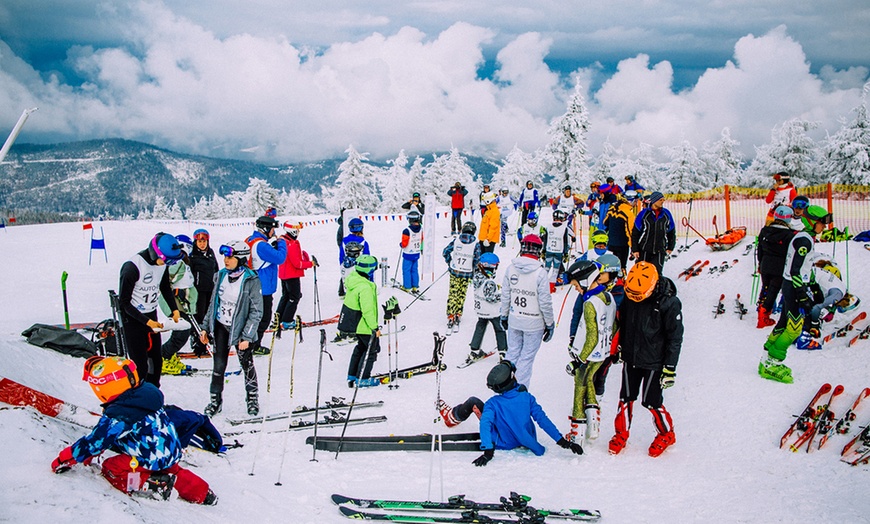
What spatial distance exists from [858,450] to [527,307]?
3.60 m

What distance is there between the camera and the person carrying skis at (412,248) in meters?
13.2

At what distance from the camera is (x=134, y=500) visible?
3643mm

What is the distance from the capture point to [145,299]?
6242 mm

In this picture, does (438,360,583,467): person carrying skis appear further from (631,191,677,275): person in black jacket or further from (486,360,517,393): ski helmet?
(631,191,677,275): person in black jacket

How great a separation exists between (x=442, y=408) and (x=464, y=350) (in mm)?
3361

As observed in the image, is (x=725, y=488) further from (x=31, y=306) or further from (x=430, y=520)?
(x=31, y=306)

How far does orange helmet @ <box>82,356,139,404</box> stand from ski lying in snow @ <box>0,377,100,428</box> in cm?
146

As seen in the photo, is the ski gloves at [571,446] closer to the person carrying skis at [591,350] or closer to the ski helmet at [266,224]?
the person carrying skis at [591,350]

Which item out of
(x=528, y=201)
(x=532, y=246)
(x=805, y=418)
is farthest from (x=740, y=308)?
(x=528, y=201)

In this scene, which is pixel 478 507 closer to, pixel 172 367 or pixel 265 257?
pixel 265 257

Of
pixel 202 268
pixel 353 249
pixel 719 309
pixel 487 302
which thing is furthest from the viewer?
pixel 719 309

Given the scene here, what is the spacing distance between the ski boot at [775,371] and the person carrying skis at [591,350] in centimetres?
304

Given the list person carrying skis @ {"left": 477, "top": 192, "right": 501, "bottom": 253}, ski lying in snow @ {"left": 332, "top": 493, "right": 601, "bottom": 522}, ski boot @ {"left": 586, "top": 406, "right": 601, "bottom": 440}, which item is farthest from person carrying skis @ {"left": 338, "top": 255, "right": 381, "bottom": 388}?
person carrying skis @ {"left": 477, "top": 192, "right": 501, "bottom": 253}

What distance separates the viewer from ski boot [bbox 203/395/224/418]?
6.66 meters
